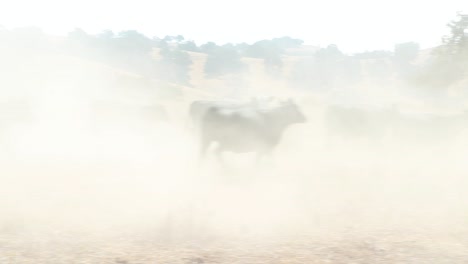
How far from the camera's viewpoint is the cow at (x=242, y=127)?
32.7 ft

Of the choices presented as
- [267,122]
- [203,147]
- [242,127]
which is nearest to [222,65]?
[267,122]

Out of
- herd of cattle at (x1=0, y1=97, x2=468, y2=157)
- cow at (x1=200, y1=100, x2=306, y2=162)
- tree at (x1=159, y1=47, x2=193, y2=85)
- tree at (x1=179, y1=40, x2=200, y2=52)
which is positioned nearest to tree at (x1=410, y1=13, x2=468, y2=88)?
herd of cattle at (x1=0, y1=97, x2=468, y2=157)

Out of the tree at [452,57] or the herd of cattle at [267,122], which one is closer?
the herd of cattle at [267,122]

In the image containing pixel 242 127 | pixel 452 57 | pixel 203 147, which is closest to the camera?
pixel 203 147

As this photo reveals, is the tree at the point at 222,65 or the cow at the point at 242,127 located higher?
the tree at the point at 222,65

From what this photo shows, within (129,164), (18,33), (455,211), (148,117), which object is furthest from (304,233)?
(18,33)

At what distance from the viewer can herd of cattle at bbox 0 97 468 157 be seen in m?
10.1

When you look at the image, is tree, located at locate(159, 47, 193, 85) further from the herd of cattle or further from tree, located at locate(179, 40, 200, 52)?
the herd of cattle

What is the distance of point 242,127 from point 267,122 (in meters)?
→ 0.90

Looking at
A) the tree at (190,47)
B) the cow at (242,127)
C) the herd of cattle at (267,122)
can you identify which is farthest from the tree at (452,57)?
the tree at (190,47)

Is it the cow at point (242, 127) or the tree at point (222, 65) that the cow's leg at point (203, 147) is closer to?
the cow at point (242, 127)

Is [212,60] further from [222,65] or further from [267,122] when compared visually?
[267,122]

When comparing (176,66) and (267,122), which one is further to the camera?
(176,66)

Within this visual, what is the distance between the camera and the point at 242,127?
10.3 metres
